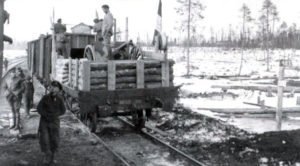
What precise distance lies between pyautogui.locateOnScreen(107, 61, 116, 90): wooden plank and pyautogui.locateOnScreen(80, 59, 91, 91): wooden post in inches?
18.9

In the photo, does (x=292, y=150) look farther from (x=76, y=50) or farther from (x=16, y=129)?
(x=76, y=50)

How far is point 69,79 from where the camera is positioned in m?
9.69

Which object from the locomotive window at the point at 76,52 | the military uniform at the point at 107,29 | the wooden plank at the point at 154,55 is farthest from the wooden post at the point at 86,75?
the locomotive window at the point at 76,52

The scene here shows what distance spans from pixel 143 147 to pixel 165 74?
1976 mm

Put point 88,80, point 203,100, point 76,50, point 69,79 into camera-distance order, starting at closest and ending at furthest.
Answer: point 88,80 → point 69,79 → point 76,50 → point 203,100

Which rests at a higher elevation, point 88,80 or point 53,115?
point 88,80

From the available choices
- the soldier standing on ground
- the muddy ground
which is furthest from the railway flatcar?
the soldier standing on ground

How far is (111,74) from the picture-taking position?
28.2 ft

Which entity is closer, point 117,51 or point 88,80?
point 88,80

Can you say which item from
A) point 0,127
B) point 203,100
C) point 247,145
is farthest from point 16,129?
point 203,100

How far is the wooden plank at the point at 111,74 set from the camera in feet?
28.1

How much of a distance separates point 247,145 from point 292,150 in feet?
2.97

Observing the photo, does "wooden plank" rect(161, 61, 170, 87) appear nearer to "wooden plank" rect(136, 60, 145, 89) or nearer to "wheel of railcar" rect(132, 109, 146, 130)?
"wooden plank" rect(136, 60, 145, 89)

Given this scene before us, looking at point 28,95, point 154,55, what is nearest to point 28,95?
point 28,95
